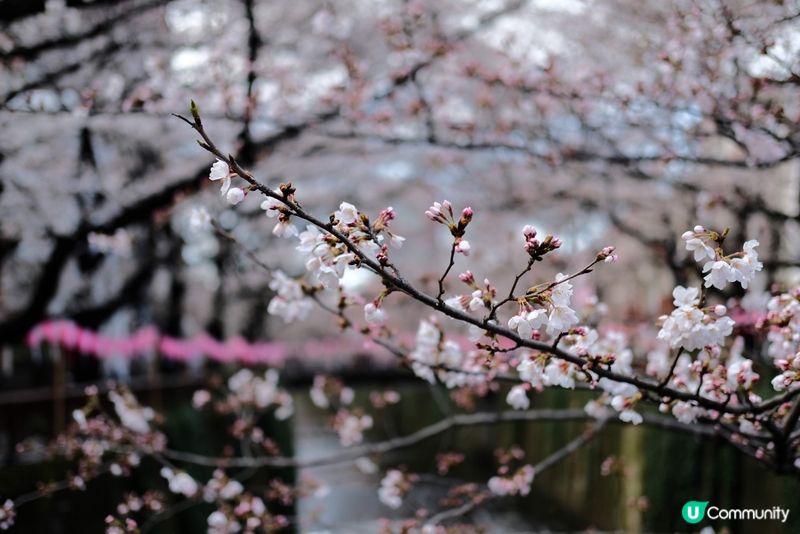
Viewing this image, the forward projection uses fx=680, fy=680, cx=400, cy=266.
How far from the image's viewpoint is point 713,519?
4453mm

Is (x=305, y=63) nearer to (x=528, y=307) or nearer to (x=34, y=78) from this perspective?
(x=34, y=78)

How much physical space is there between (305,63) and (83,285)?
4.99m

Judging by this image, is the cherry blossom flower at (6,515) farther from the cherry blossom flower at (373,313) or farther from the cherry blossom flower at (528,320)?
the cherry blossom flower at (528,320)

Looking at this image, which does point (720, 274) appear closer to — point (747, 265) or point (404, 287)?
point (747, 265)

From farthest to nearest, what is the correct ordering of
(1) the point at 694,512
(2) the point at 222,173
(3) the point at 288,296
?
(1) the point at 694,512 → (3) the point at 288,296 → (2) the point at 222,173

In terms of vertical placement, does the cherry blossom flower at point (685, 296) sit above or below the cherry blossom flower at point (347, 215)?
below

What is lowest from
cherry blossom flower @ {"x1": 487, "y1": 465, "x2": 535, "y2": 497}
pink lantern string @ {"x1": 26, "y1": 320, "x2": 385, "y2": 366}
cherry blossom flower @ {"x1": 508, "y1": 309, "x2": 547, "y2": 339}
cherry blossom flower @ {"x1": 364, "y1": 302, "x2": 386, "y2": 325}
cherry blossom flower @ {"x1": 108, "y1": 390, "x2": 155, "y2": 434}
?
cherry blossom flower @ {"x1": 487, "y1": 465, "x2": 535, "y2": 497}

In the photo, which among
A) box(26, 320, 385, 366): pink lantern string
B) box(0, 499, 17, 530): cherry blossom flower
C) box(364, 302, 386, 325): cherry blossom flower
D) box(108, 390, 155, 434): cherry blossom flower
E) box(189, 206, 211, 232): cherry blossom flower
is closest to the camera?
box(364, 302, 386, 325): cherry blossom flower

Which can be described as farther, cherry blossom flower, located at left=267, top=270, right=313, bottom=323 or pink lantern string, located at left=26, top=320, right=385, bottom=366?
pink lantern string, located at left=26, top=320, right=385, bottom=366

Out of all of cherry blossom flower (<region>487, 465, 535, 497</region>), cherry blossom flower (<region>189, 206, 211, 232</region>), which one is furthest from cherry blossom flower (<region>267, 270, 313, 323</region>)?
cherry blossom flower (<region>487, 465, 535, 497</region>)

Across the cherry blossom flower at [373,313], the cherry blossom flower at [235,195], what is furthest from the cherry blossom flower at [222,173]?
the cherry blossom flower at [373,313]

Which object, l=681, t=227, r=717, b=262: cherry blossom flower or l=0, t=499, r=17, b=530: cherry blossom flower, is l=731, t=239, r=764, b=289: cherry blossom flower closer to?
l=681, t=227, r=717, b=262: cherry blossom flower

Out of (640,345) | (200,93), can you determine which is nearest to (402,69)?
(200,93)

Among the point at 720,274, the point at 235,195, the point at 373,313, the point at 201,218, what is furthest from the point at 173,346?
the point at 720,274
